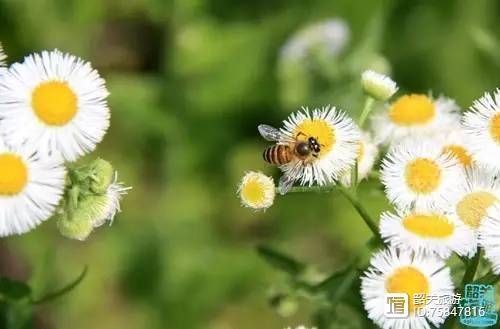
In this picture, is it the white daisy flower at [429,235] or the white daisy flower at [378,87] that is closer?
the white daisy flower at [429,235]

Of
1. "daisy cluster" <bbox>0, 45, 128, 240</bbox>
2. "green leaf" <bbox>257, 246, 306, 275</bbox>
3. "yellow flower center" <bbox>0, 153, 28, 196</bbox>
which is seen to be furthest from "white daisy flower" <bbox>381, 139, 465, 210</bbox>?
"yellow flower center" <bbox>0, 153, 28, 196</bbox>

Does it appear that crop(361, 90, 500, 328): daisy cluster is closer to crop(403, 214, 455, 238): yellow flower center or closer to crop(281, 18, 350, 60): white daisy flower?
crop(403, 214, 455, 238): yellow flower center

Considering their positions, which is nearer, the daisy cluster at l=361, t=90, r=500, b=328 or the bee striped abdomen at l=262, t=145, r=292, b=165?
the daisy cluster at l=361, t=90, r=500, b=328

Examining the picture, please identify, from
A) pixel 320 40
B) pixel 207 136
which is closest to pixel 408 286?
pixel 320 40

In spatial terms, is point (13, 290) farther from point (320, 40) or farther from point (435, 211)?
point (320, 40)

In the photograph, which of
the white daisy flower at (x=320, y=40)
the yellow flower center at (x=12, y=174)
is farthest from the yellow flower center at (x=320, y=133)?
the white daisy flower at (x=320, y=40)

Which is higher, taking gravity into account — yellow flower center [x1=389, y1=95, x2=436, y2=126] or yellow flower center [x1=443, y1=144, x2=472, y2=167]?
yellow flower center [x1=389, y1=95, x2=436, y2=126]

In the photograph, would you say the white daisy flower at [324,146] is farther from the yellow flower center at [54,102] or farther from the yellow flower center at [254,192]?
the yellow flower center at [54,102]
